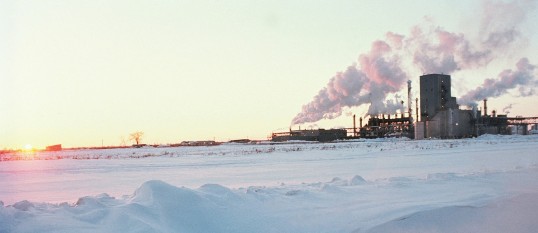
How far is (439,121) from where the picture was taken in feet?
272

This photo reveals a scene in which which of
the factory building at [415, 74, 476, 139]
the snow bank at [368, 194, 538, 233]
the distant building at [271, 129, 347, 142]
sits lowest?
the snow bank at [368, 194, 538, 233]

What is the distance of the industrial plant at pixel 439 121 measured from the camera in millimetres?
82500

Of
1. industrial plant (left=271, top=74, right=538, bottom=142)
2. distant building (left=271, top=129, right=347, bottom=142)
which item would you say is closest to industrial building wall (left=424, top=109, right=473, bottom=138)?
industrial plant (left=271, top=74, right=538, bottom=142)

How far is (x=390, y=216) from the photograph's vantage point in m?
6.59

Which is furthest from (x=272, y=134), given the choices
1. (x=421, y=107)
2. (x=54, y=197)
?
(x=54, y=197)

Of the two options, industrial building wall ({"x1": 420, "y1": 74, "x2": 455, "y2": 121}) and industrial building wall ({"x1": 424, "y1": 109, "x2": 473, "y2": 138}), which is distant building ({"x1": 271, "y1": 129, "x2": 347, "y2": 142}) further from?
industrial building wall ({"x1": 424, "y1": 109, "x2": 473, "y2": 138})

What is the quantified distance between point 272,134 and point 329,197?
110294mm

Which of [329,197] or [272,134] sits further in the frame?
[272,134]

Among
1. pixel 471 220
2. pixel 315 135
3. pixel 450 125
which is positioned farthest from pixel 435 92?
pixel 471 220

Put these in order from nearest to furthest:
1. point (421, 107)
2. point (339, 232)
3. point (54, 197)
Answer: point (339, 232)
point (54, 197)
point (421, 107)

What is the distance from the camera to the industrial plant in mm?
82500

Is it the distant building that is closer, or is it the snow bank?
the snow bank

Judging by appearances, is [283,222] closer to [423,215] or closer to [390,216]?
[390,216]

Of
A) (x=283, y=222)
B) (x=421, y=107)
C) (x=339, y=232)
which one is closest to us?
(x=339, y=232)
